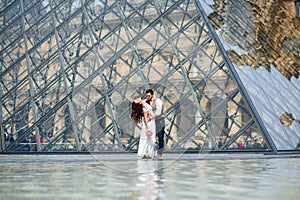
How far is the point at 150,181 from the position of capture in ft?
25.3

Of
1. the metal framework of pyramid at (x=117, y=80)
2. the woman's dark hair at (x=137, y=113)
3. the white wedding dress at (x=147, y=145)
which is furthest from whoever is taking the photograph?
the metal framework of pyramid at (x=117, y=80)

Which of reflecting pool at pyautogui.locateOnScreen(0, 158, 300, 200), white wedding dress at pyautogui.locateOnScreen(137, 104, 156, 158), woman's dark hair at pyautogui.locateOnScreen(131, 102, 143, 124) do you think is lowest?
reflecting pool at pyautogui.locateOnScreen(0, 158, 300, 200)

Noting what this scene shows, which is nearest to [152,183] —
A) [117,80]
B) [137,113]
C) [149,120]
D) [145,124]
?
[137,113]

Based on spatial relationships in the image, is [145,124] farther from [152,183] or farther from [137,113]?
A: [152,183]

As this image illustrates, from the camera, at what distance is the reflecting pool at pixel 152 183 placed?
620cm

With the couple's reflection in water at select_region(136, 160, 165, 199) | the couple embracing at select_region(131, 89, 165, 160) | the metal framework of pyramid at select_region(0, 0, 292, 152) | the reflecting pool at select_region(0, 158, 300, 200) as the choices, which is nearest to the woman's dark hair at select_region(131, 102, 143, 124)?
the couple embracing at select_region(131, 89, 165, 160)

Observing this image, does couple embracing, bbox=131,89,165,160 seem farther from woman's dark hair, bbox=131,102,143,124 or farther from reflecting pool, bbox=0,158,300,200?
reflecting pool, bbox=0,158,300,200

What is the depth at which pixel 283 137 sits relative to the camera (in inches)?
616

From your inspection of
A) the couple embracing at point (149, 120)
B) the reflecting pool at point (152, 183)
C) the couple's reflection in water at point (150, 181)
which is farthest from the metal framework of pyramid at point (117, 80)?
the reflecting pool at point (152, 183)

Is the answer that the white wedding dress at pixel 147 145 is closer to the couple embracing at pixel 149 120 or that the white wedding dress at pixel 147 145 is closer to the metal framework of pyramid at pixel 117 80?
the couple embracing at pixel 149 120

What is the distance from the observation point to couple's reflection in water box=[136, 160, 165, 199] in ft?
20.6

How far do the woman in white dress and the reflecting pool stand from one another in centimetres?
136

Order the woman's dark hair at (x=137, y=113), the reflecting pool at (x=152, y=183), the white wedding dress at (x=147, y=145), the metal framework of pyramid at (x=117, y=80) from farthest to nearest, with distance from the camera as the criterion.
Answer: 1. the metal framework of pyramid at (x=117, y=80)
2. the white wedding dress at (x=147, y=145)
3. the woman's dark hair at (x=137, y=113)
4. the reflecting pool at (x=152, y=183)

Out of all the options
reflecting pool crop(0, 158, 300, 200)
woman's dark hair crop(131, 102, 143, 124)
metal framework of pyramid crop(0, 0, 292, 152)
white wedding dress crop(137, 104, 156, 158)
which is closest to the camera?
reflecting pool crop(0, 158, 300, 200)
